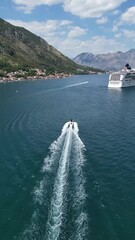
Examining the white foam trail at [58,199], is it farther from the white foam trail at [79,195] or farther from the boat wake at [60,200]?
the white foam trail at [79,195]

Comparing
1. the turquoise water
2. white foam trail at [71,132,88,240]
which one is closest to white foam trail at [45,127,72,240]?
the turquoise water

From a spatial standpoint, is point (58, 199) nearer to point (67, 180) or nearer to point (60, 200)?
point (60, 200)

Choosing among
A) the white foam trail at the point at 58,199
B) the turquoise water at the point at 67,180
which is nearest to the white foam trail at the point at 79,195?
the turquoise water at the point at 67,180

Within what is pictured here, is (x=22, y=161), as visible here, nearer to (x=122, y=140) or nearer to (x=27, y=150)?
(x=27, y=150)

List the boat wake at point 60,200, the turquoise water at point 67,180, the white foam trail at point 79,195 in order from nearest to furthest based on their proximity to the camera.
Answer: the boat wake at point 60,200 < the white foam trail at point 79,195 < the turquoise water at point 67,180

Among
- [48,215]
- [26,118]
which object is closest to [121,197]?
[48,215]

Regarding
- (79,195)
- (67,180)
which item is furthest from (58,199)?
(67,180)

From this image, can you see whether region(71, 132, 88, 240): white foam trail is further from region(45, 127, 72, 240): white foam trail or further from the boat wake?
region(45, 127, 72, 240): white foam trail
